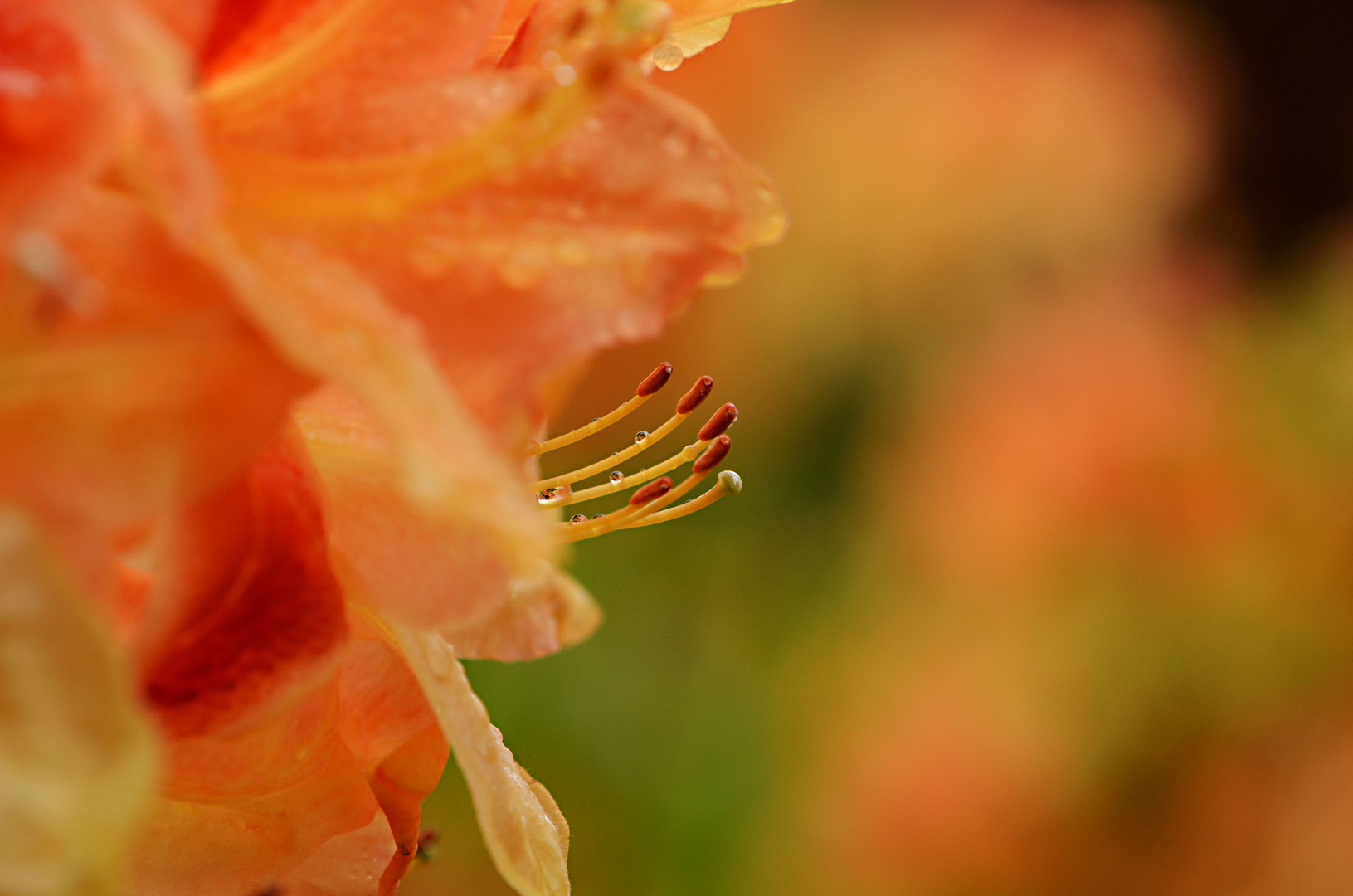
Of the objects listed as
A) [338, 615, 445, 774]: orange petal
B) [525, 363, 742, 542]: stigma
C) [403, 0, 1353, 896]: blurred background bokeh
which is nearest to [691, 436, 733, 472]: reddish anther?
[525, 363, 742, 542]: stigma

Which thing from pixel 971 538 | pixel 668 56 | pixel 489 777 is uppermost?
pixel 971 538

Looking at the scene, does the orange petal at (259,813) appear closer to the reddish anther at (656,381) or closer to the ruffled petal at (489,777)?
the ruffled petal at (489,777)

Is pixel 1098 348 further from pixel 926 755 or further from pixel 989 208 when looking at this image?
pixel 926 755

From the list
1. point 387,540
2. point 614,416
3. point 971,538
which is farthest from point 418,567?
point 971,538

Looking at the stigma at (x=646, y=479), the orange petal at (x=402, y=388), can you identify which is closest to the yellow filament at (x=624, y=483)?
the stigma at (x=646, y=479)

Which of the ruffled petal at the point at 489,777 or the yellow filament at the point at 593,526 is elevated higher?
the yellow filament at the point at 593,526

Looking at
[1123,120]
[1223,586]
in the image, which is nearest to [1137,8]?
[1123,120]

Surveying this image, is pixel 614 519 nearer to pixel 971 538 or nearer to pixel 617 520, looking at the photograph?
pixel 617 520
